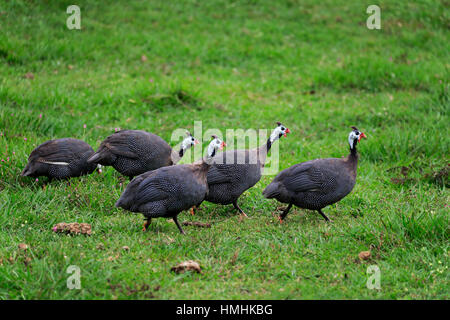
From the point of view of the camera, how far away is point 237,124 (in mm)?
7602

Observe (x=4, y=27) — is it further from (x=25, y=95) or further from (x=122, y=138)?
(x=122, y=138)

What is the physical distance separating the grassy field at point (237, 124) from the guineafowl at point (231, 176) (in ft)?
0.77

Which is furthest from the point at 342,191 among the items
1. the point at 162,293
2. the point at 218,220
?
the point at 162,293

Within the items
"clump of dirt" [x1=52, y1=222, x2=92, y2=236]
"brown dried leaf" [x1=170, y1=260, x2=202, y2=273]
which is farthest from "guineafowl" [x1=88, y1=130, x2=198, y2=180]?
"brown dried leaf" [x1=170, y1=260, x2=202, y2=273]

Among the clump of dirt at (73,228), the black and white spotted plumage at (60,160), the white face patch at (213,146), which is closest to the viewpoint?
the clump of dirt at (73,228)

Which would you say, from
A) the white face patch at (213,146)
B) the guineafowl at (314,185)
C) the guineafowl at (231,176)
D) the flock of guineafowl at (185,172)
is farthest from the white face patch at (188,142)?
the guineafowl at (314,185)

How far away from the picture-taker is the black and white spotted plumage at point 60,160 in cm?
542

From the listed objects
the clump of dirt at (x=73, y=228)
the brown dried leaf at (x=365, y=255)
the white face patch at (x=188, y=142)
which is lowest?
the brown dried leaf at (x=365, y=255)

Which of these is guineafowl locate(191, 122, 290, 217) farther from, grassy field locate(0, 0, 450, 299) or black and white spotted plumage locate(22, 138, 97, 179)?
black and white spotted plumage locate(22, 138, 97, 179)

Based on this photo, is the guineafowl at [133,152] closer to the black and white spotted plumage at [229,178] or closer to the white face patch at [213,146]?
the black and white spotted plumage at [229,178]

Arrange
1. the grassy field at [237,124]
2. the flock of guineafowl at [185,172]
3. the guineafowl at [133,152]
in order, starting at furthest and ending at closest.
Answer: the guineafowl at [133,152], the flock of guineafowl at [185,172], the grassy field at [237,124]

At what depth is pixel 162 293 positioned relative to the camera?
366cm

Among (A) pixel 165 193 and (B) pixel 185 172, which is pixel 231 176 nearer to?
(B) pixel 185 172

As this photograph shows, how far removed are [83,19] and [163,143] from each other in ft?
17.9
